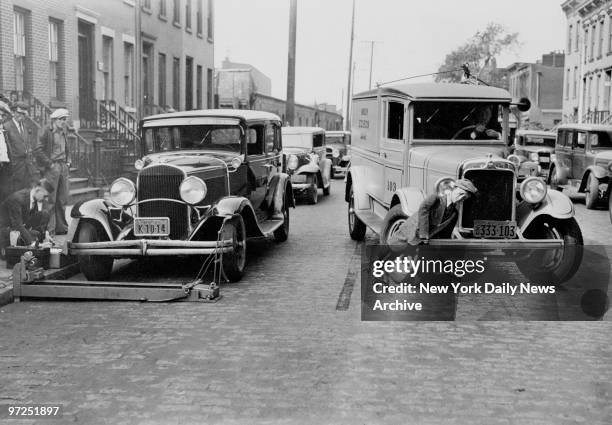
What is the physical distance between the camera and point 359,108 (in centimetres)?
1276

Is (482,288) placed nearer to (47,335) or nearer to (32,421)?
(47,335)

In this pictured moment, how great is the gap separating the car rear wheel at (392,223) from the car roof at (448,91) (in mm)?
1844

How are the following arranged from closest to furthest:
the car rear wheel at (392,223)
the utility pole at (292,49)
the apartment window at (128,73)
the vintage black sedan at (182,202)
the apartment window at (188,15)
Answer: the vintage black sedan at (182,202) < the car rear wheel at (392,223) < the apartment window at (128,73) < the utility pole at (292,49) < the apartment window at (188,15)

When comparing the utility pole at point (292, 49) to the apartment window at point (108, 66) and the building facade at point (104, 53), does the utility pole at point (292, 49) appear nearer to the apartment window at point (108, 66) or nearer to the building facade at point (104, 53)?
the building facade at point (104, 53)

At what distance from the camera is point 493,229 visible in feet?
27.9

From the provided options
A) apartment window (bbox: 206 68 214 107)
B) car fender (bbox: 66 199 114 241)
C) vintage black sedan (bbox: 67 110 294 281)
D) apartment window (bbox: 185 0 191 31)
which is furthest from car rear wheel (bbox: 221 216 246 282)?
apartment window (bbox: 206 68 214 107)

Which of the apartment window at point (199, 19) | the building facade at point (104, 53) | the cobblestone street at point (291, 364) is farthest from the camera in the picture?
the apartment window at point (199, 19)

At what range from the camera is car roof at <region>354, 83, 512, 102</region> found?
10.3 m

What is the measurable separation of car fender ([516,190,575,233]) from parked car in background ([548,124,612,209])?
9.72m

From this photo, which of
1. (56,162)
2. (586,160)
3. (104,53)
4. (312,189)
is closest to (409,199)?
(56,162)

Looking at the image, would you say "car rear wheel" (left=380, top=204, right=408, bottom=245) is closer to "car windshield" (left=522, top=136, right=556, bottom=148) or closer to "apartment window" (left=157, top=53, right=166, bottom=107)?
"apartment window" (left=157, top=53, right=166, bottom=107)

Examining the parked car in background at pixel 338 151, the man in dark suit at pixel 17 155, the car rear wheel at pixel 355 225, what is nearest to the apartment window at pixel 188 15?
the parked car in background at pixel 338 151

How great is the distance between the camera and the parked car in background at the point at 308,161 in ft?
61.7

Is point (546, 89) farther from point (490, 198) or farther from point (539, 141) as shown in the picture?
point (490, 198)
